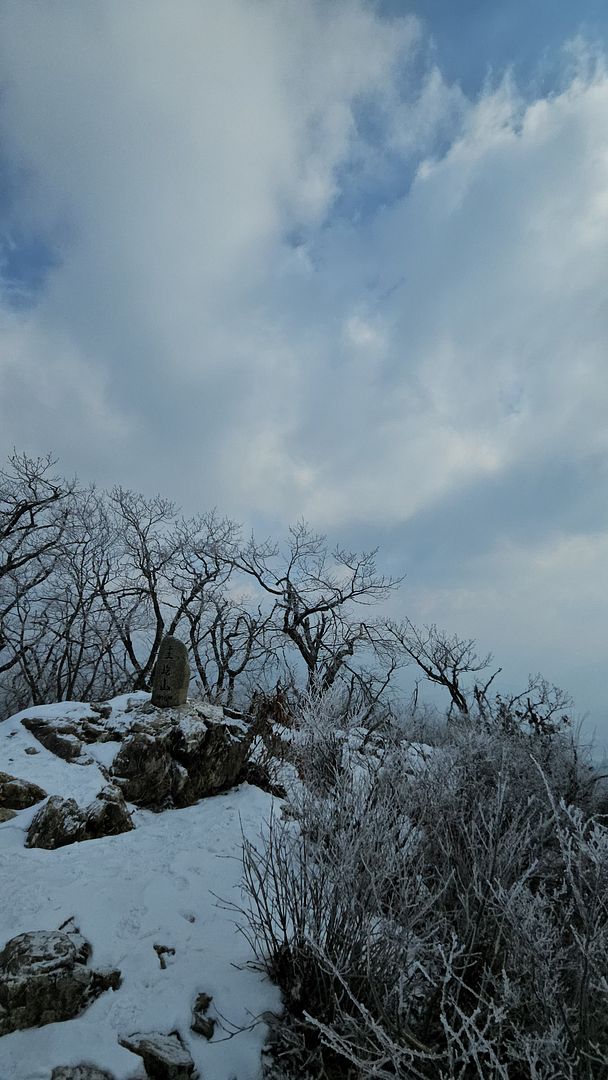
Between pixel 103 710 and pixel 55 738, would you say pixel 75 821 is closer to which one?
pixel 55 738

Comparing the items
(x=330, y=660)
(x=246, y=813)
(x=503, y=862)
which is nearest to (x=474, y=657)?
(x=330, y=660)

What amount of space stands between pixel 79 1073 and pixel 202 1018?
1021 mm

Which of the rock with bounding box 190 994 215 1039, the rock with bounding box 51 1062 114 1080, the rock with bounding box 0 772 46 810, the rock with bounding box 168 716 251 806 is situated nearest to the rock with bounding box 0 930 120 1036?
the rock with bounding box 51 1062 114 1080

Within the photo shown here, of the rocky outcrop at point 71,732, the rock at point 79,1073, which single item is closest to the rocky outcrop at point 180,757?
the rocky outcrop at point 71,732

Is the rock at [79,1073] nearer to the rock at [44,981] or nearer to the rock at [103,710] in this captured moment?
the rock at [44,981]

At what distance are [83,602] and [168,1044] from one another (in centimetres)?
1920

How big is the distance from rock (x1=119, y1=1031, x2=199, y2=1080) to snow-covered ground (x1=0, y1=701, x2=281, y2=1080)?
0.07 m

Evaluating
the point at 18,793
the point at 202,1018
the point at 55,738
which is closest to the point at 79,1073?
the point at 202,1018

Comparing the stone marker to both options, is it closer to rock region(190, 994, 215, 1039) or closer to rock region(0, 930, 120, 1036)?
rock region(0, 930, 120, 1036)

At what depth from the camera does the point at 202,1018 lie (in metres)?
4.20

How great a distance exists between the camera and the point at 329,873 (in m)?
4.26

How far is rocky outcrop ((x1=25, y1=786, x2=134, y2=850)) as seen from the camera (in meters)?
6.66

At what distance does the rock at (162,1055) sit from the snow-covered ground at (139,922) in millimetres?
71

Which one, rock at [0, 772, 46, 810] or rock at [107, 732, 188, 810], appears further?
rock at [107, 732, 188, 810]
